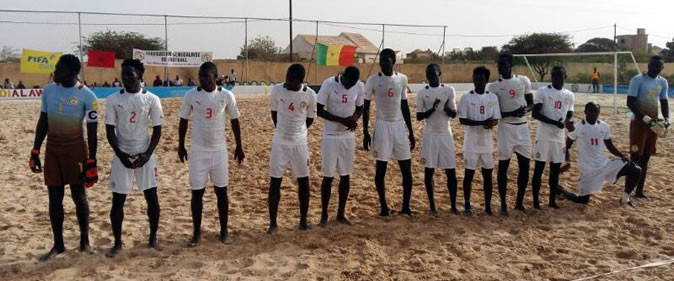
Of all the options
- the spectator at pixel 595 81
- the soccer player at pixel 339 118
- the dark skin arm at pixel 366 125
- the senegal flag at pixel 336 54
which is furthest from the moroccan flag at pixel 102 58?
the spectator at pixel 595 81

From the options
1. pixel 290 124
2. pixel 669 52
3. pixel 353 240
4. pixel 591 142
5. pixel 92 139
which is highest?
pixel 669 52

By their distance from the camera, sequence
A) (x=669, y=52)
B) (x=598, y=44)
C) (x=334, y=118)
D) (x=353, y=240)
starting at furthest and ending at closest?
(x=598, y=44), (x=669, y=52), (x=334, y=118), (x=353, y=240)

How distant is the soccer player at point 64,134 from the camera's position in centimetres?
530

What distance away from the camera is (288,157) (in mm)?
6148

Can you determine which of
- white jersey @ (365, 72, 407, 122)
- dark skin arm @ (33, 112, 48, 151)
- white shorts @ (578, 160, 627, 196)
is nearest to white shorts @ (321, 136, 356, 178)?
white jersey @ (365, 72, 407, 122)

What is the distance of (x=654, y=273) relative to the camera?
517cm

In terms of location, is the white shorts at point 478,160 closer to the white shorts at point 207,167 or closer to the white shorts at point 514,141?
the white shorts at point 514,141

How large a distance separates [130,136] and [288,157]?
155cm

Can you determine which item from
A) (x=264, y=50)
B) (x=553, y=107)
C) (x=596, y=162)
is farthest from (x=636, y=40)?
(x=553, y=107)

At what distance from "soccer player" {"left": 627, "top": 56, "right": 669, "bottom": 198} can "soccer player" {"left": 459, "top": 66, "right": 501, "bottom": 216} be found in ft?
7.83

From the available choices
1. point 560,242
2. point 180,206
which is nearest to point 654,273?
point 560,242

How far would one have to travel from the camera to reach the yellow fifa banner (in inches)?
795

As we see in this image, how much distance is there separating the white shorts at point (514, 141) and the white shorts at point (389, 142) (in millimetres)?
1229

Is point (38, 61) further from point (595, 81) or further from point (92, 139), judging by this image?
point (595, 81)
